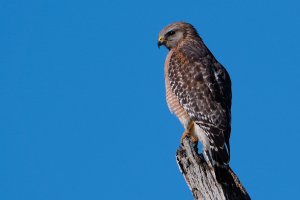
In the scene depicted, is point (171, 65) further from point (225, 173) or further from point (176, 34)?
point (225, 173)

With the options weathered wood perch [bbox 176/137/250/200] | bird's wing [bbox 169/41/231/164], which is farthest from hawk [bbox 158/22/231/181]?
weathered wood perch [bbox 176/137/250/200]

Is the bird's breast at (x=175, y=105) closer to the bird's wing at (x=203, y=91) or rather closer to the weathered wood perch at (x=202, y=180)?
the bird's wing at (x=203, y=91)

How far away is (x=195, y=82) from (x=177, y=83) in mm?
312

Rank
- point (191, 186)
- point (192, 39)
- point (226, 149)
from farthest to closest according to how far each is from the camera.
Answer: point (192, 39) < point (226, 149) < point (191, 186)

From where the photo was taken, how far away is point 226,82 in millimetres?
9477

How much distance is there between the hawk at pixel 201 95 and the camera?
844cm

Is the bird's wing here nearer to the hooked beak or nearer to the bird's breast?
the bird's breast

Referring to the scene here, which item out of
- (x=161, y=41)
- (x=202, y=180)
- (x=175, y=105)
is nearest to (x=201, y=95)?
(x=175, y=105)

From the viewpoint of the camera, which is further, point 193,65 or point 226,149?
point 193,65

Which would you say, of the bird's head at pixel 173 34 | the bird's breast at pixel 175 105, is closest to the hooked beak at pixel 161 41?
the bird's head at pixel 173 34

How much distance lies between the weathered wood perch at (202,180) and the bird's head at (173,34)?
3786mm

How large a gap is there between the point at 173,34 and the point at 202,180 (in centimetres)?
469

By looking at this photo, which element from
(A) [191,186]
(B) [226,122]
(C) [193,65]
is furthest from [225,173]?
(C) [193,65]

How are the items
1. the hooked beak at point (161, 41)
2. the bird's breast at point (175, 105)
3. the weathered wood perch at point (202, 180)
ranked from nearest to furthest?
the weathered wood perch at point (202, 180) < the bird's breast at point (175, 105) < the hooked beak at point (161, 41)
